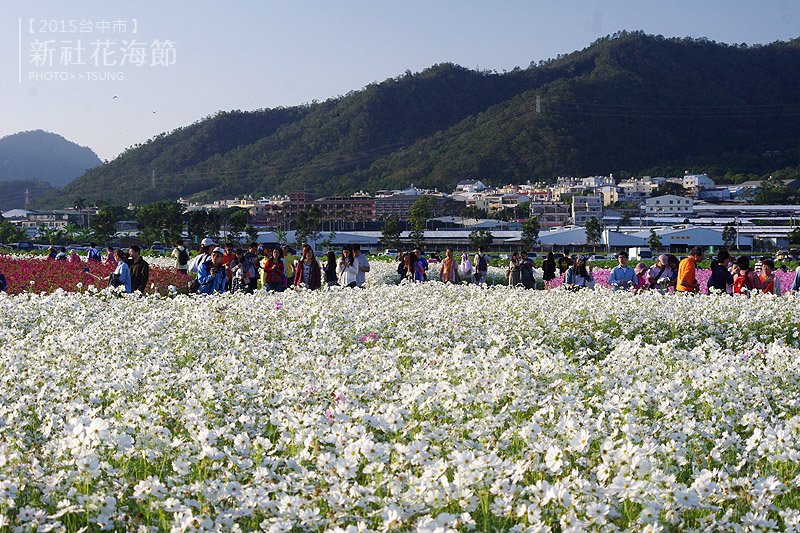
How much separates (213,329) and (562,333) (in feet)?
11.5

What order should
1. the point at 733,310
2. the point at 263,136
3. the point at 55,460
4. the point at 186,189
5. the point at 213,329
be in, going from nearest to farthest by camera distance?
the point at 55,460
the point at 213,329
the point at 733,310
the point at 186,189
the point at 263,136

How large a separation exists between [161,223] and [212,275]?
6115 cm

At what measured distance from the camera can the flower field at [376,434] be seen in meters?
3.51

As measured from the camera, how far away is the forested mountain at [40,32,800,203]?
525ft

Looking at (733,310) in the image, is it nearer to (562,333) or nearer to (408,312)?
(562,333)

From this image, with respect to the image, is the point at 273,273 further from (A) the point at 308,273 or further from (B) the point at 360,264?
(B) the point at 360,264

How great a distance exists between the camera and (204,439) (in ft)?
12.6

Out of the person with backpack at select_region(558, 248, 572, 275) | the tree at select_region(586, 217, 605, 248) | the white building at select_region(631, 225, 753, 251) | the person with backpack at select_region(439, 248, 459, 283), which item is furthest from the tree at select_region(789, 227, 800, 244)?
the person with backpack at select_region(439, 248, 459, 283)

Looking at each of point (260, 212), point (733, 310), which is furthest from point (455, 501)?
point (260, 212)

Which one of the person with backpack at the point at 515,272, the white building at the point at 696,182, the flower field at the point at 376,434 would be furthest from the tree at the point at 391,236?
the white building at the point at 696,182

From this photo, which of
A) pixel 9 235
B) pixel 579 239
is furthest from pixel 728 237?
pixel 9 235

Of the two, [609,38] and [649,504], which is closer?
[649,504]

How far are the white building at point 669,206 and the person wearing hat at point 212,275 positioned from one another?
112m

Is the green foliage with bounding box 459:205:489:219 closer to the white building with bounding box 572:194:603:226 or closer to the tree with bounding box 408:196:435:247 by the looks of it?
the tree with bounding box 408:196:435:247
